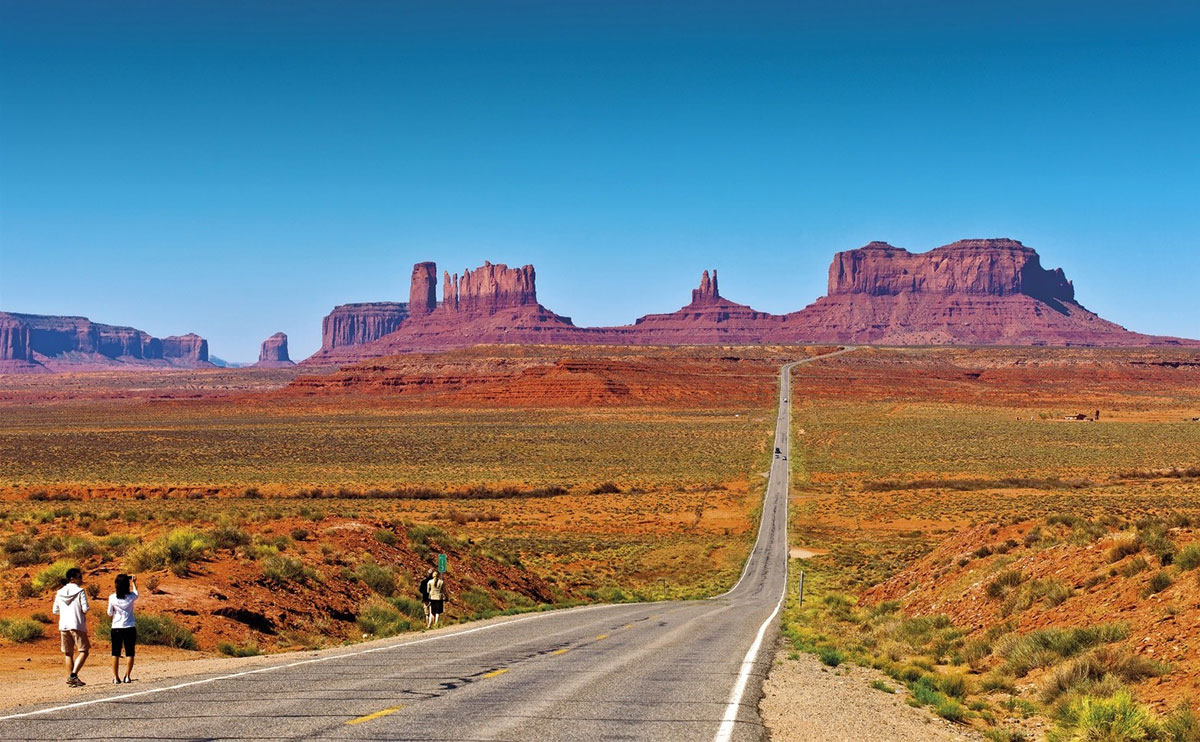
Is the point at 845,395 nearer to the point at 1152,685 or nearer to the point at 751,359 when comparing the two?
the point at 751,359

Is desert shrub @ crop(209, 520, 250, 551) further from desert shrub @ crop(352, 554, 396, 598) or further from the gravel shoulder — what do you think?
the gravel shoulder

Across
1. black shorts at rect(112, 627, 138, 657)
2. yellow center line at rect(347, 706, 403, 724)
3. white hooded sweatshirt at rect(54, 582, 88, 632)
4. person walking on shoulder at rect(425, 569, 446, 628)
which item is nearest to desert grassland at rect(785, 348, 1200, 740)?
yellow center line at rect(347, 706, 403, 724)

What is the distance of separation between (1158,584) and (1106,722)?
17.1 feet

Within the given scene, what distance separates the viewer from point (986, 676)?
14.2 m

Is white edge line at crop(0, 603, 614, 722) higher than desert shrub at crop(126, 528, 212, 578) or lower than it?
lower

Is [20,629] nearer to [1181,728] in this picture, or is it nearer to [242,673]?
[242,673]

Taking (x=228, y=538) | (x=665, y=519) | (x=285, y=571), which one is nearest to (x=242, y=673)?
(x=285, y=571)

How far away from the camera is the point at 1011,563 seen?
65.8 feet

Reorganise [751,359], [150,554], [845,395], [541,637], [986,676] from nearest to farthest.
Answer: [986,676]
[541,637]
[150,554]
[845,395]
[751,359]

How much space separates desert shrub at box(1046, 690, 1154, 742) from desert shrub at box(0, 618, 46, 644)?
49.9ft

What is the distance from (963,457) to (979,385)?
8910 centimetres

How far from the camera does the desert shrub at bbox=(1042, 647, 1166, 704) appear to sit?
38.3 feet

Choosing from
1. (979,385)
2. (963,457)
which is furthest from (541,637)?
(979,385)

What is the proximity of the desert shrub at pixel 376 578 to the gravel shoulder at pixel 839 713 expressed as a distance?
35.6 feet
